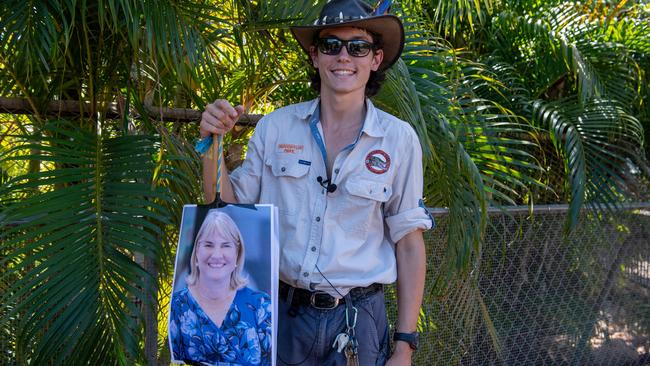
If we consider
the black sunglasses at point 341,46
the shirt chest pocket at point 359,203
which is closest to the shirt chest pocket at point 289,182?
the shirt chest pocket at point 359,203

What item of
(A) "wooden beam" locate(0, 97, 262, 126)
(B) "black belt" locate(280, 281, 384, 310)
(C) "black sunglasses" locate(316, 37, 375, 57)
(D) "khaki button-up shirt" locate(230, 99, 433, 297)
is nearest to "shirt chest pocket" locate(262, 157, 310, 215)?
(D) "khaki button-up shirt" locate(230, 99, 433, 297)

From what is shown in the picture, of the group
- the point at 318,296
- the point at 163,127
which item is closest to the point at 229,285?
the point at 318,296

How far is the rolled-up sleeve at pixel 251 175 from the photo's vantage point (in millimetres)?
2254

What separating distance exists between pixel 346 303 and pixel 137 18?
51.4 inches

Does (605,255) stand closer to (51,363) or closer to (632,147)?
(632,147)

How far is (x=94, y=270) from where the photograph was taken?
8.00 ft

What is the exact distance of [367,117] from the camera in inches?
87.6

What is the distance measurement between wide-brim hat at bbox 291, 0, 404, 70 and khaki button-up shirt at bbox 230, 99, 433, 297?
0.24 meters

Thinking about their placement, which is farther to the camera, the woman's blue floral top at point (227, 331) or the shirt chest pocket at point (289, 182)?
the shirt chest pocket at point (289, 182)

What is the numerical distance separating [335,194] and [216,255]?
18.4 inches

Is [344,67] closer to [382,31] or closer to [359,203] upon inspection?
[382,31]

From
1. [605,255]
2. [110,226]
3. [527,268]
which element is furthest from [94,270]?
[605,255]

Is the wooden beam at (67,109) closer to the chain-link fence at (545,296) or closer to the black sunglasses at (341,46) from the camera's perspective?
the black sunglasses at (341,46)

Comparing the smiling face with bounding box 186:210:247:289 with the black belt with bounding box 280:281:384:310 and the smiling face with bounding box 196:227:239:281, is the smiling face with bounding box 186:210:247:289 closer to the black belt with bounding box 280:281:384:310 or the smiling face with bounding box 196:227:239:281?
the smiling face with bounding box 196:227:239:281
